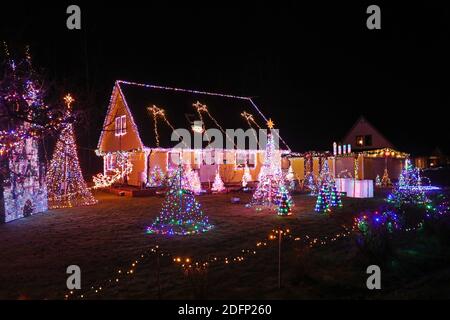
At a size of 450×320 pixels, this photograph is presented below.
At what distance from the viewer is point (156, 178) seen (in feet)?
76.9

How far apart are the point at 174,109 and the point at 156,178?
5491mm

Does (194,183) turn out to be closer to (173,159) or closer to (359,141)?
(173,159)

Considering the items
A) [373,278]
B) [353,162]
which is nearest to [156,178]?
[353,162]

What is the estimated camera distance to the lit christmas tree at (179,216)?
11773 millimetres

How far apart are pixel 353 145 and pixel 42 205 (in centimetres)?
3291

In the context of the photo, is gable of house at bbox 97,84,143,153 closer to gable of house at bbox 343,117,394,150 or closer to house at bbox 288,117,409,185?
house at bbox 288,117,409,185

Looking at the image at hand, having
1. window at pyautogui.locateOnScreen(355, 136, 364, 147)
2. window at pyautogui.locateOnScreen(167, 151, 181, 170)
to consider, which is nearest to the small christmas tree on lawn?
window at pyautogui.locateOnScreen(167, 151, 181, 170)

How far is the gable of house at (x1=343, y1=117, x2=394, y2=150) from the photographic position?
40500mm

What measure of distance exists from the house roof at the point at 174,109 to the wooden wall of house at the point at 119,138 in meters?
0.53

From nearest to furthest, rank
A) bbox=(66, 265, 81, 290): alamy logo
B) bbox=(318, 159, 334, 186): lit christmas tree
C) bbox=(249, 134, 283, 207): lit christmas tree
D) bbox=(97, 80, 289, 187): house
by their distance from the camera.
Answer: bbox=(66, 265, 81, 290): alamy logo → bbox=(249, 134, 283, 207): lit christmas tree → bbox=(318, 159, 334, 186): lit christmas tree → bbox=(97, 80, 289, 187): house

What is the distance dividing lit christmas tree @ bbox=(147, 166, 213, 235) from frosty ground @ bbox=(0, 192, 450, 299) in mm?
508

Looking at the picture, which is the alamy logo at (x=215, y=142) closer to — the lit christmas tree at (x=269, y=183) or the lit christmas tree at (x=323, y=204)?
the lit christmas tree at (x=269, y=183)
